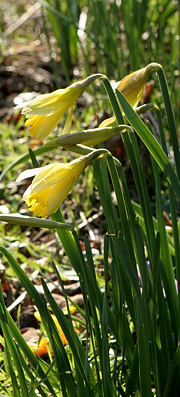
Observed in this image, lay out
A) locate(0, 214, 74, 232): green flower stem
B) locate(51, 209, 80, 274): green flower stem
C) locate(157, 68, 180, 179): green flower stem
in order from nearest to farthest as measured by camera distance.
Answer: locate(0, 214, 74, 232): green flower stem, locate(157, 68, 180, 179): green flower stem, locate(51, 209, 80, 274): green flower stem

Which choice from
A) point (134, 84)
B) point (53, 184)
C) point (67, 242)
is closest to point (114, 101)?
point (134, 84)

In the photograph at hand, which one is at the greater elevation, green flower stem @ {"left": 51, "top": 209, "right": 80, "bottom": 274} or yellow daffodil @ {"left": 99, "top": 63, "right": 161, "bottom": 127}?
yellow daffodil @ {"left": 99, "top": 63, "right": 161, "bottom": 127}

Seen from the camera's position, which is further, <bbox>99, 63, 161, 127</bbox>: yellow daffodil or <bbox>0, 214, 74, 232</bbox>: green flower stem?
<bbox>99, 63, 161, 127</bbox>: yellow daffodil

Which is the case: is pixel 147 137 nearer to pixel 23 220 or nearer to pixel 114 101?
pixel 114 101

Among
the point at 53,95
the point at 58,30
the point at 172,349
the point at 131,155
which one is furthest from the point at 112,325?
the point at 58,30

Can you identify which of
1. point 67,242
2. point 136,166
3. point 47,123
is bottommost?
point 67,242

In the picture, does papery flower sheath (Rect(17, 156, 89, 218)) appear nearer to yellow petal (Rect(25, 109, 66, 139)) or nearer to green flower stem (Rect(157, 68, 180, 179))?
yellow petal (Rect(25, 109, 66, 139))

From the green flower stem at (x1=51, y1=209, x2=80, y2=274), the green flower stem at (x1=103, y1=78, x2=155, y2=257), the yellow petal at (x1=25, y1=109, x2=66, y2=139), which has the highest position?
the yellow petal at (x1=25, y1=109, x2=66, y2=139)

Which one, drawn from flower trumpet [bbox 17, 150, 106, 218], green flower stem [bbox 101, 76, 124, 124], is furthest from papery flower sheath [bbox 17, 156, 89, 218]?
green flower stem [bbox 101, 76, 124, 124]

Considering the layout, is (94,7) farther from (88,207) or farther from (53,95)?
(53,95)

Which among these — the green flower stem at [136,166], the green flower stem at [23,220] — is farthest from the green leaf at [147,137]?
the green flower stem at [23,220]
